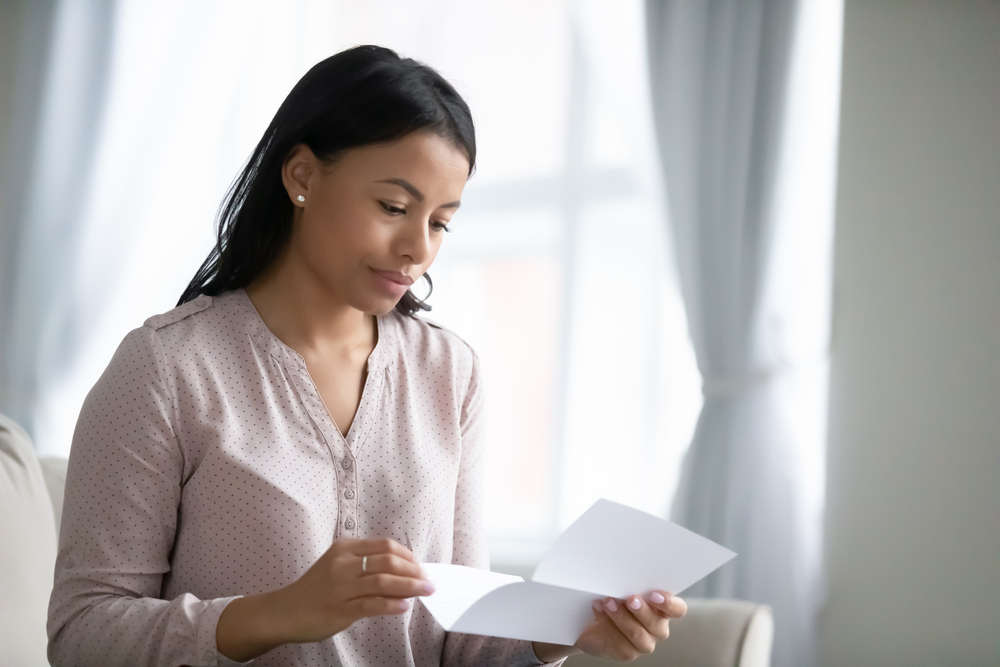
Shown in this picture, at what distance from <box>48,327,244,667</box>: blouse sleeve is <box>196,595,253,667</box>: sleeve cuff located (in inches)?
0.6

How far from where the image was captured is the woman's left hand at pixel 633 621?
906 millimetres

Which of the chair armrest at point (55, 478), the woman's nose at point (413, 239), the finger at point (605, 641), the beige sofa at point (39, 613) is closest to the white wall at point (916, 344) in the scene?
the beige sofa at point (39, 613)

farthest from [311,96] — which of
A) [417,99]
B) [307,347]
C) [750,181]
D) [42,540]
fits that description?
[750,181]

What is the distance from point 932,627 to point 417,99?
1.69 meters

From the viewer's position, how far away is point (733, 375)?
2090mm

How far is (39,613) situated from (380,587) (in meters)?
1.14

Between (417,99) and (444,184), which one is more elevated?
(417,99)

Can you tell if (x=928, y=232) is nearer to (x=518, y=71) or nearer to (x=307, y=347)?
(x=518, y=71)

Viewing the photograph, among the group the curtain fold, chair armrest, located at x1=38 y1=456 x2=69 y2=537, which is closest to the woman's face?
chair armrest, located at x1=38 y1=456 x2=69 y2=537

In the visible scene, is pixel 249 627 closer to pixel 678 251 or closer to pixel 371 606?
pixel 371 606

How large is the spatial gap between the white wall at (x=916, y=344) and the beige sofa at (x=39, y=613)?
1.84 feet

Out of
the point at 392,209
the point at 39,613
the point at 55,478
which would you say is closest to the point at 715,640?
the point at 392,209

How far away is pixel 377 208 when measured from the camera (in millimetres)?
1031

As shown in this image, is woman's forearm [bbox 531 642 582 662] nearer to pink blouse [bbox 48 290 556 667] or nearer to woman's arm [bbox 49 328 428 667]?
pink blouse [bbox 48 290 556 667]
